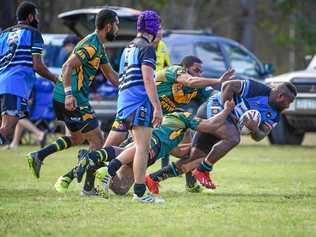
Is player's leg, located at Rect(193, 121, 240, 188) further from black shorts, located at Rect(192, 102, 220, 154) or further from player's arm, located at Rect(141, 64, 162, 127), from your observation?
player's arm, located at Rect(141, 64, 162, 127)

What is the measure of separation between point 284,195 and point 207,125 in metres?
1.13

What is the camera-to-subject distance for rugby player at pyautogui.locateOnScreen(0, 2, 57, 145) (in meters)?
12.5

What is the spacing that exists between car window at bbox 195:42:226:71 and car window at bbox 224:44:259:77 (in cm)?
37

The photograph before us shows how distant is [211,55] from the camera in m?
22.0

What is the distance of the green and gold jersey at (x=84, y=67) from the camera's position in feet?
39.7

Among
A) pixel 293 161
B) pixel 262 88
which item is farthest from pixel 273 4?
pixel 262 88

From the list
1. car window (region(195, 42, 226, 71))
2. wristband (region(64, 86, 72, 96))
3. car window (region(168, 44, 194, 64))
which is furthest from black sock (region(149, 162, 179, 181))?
car window (region(195, 42, 226, 71))

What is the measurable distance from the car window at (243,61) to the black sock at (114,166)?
438 inches

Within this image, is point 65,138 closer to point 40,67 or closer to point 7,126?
point 7,126

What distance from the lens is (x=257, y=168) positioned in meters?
16.5

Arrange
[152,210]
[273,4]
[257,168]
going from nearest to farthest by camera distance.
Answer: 1. [152,210]
2. [257,168]
3. [273,4]

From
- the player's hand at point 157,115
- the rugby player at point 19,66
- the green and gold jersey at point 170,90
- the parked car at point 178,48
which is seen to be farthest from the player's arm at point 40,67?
the parked car at point 178,48

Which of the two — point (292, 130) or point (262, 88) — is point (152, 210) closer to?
point (262, 88)

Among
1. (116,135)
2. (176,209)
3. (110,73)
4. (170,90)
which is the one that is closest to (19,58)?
(110,73)
